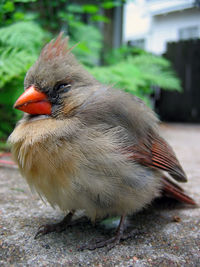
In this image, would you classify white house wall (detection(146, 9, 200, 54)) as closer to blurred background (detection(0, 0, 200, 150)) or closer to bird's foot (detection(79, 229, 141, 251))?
blurred background (detection(0, 0, 200, 150))

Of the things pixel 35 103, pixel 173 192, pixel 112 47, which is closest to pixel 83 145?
pixel 35 103

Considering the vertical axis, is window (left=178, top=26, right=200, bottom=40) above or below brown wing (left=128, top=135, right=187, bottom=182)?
above

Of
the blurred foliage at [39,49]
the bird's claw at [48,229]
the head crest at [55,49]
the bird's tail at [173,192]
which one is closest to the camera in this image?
the bird's claw at [48,229]

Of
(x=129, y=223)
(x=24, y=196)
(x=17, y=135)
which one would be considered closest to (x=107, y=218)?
(x=129, y=223)

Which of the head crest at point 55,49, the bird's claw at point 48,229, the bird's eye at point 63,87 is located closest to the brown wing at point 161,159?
the bird's eye at point 63,87

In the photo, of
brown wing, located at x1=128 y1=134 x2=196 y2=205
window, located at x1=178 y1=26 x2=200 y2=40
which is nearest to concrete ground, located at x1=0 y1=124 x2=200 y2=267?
brown wing, located at x1=128 y1=134 x2=196 y2=205

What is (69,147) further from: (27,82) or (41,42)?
(41,42)

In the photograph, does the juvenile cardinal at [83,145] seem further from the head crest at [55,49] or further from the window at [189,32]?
the window at [189,32]
